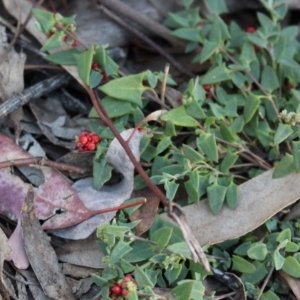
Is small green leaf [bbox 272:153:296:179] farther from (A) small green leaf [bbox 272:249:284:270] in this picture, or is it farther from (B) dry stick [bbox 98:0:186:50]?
(B) dry stick [bbox 98:0:186:50]

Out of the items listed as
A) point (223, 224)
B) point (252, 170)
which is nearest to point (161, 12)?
point (252, 170)

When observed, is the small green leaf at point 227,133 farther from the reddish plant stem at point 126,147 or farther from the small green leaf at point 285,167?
the reddish plant stem at point 126,147

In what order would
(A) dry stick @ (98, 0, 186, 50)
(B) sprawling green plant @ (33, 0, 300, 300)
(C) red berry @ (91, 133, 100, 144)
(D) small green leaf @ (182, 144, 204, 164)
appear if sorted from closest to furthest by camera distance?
(B) sprawling green plant @ (33, 0, 300, 300)
(D) small green leaf @ (182, 144, 204, 164)
(C) red berry @ (91, 133, 100, 144)
(A) dry stick @ (98, 0, 186, 50)

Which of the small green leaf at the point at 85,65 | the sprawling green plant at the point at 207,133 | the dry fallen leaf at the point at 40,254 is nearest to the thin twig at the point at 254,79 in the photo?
the sprawling green plant at the point at 207,133

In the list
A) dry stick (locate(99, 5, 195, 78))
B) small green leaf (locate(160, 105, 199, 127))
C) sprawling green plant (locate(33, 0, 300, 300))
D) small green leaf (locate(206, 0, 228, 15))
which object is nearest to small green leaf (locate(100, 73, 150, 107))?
sprawling green plant (locate(33, 0, 300, 300))

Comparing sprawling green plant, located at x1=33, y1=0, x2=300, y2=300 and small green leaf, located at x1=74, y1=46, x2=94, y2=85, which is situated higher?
small green leaf, located at x1=74, y1=46, x2=94, y2=85
